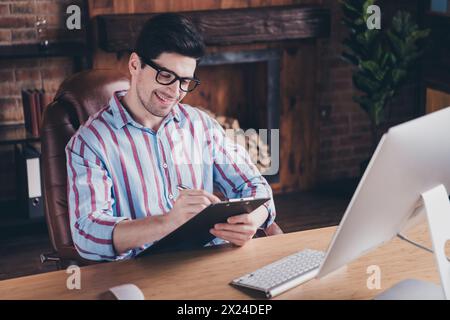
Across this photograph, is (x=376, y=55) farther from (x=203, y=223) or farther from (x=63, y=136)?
(x=203, y=223)

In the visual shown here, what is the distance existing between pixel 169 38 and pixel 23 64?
2131mm

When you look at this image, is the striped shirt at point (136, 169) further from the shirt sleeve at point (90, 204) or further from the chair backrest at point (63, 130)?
the chair backrest at point (63, 130)

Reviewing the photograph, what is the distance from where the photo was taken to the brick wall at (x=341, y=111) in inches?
182

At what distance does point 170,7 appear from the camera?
4137 millimetres

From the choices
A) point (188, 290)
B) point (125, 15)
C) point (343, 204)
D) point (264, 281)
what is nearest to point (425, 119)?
point (264, 281)

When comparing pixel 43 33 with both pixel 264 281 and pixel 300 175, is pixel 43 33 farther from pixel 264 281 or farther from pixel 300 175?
pixel 264 281

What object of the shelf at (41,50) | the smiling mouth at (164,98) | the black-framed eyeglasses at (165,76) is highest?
the black-framed eyeglasses at (165,76)

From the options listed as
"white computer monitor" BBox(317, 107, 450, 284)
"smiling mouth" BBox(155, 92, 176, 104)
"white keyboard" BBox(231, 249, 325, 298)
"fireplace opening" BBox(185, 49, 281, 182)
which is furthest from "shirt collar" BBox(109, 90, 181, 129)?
"fireplace opening" BBox(185, 49, 281, 182)

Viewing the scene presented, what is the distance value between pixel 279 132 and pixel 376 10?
94 cm

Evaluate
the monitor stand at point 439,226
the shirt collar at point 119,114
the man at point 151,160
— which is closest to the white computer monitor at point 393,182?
the monitor stand at point 439,226

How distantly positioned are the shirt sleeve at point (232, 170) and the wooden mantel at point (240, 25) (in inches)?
66.2

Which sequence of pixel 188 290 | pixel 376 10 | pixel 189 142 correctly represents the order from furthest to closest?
pixel 376 10, pixel 189 142, pixel 188 290

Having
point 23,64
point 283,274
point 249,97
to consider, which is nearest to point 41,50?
point 23,64

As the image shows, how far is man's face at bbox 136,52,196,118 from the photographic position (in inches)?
82.0
